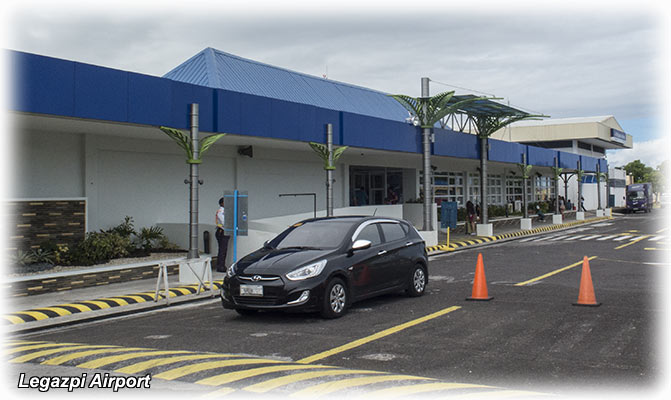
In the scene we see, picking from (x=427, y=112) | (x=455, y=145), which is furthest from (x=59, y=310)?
(x=455, y=145)

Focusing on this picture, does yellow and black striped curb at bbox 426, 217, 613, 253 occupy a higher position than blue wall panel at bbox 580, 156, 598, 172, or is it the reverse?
blue wall panel at bbox 580, 156, 598, 172

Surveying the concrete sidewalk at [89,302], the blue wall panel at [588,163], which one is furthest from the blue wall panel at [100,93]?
the blue wall panel at [588,163]

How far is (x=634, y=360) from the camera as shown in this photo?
679 cm

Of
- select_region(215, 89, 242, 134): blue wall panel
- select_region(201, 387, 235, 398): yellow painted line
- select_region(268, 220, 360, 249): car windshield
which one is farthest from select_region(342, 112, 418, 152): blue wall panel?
select_region(201, 387, 235, 398): yellow painted line

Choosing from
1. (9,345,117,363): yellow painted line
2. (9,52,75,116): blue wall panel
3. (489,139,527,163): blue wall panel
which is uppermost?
(489,139,527,163): blue wall panel

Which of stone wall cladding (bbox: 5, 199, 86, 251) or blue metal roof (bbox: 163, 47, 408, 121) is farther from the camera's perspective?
blue metal roof (bbox: 163, 47, 408, 121)

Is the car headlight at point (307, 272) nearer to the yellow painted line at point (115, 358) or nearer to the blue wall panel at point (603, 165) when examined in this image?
the yellow painted line at point (115, 358)

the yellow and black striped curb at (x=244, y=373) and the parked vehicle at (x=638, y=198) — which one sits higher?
the parked vehicle at (x=638, y=198)

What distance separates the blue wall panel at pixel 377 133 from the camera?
22.3 metres

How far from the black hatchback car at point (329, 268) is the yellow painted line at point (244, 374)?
100 inches

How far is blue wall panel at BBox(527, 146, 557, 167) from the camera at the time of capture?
39938 millimetres

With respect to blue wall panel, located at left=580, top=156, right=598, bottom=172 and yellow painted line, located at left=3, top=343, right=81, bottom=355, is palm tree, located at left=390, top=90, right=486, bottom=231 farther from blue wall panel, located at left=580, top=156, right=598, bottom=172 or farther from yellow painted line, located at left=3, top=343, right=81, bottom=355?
blue wall panel, located at left=580, top=156, right=598, bottom=172

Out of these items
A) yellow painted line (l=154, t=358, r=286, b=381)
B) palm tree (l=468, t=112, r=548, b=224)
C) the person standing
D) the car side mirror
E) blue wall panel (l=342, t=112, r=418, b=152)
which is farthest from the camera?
palm tree (l=468, t=112, r=548, b=224)

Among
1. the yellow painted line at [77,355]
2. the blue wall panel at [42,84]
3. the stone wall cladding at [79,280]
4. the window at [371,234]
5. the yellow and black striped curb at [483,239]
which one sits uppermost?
the blue wall panel at [42,84]
